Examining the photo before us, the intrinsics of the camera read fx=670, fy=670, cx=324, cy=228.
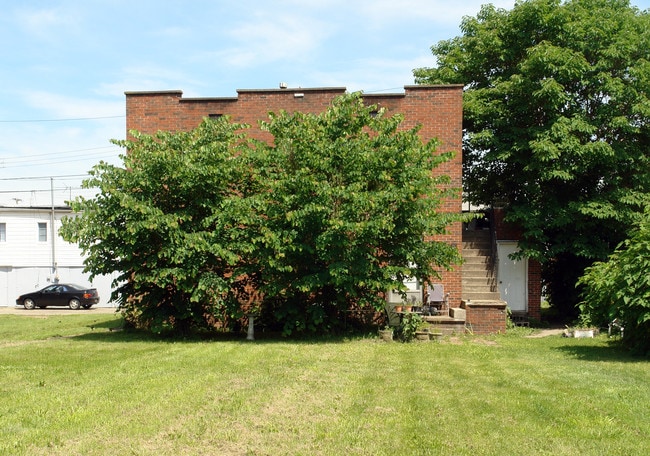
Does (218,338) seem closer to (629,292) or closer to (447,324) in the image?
(447,324)

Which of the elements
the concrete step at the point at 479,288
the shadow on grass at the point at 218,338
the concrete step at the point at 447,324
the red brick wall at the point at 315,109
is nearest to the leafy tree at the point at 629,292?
the concrete step at the point at 447,324

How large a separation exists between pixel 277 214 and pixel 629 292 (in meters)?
7.00

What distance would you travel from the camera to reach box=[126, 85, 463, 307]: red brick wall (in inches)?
725

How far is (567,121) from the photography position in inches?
746

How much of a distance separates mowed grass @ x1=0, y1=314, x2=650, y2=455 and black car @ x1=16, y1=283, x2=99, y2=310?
817 inches

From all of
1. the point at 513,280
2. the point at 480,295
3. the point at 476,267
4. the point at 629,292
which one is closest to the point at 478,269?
the point at 476,267

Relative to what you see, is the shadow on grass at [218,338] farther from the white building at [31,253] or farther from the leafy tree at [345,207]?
the white building at [31,253]

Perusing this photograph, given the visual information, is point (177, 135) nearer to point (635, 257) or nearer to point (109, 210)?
point (109, 210)

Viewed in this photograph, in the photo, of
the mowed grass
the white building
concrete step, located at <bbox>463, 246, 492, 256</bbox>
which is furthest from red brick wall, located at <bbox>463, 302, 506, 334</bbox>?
the white building

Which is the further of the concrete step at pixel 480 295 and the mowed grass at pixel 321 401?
the concrete step at pixel 480 295

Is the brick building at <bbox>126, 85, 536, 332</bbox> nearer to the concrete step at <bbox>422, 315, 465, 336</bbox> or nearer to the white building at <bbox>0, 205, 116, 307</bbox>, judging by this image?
the concrete step at <bbox>422, 315, 465, 336</bbox>

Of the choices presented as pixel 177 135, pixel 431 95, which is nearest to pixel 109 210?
pixel 177 135

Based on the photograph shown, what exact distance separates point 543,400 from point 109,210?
9.95 meters

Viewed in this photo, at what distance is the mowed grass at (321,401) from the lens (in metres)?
6.55
